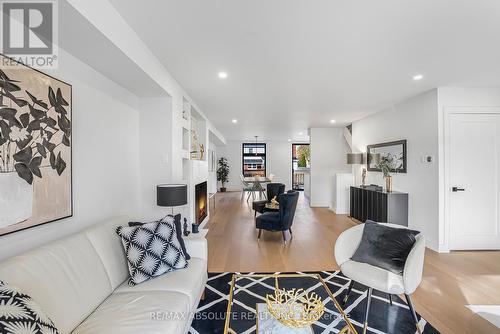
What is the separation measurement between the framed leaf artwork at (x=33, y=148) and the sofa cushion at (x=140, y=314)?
0.76m

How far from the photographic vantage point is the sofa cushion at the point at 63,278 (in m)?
1.16

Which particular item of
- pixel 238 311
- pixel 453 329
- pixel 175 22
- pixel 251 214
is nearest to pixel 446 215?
pixel 453 329

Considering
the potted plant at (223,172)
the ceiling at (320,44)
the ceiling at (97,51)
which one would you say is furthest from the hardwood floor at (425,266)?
the potted plant at (223,172)

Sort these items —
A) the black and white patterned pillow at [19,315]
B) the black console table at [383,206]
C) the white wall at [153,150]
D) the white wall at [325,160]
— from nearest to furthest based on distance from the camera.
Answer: the black and white patterned pillow at [19,315] → the white wall at [153,150] → the black console table at [383,206] → the white wall at [325,160]

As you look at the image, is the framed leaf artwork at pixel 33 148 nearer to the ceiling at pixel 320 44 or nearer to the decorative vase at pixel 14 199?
the decorative vase at pixel 14 199

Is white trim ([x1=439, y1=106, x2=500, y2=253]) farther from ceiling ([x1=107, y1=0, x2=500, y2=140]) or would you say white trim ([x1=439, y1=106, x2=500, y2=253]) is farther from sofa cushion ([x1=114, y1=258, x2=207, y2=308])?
sofa cushion ([x1=114, y1=258, x2=207, y2=308])

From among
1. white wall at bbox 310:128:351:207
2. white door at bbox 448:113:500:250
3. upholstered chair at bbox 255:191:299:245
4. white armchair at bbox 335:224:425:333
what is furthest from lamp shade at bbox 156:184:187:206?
white wall at bbox 310:128:351:207

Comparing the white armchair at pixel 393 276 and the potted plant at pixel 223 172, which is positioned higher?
the potted plant at pixel 223 172

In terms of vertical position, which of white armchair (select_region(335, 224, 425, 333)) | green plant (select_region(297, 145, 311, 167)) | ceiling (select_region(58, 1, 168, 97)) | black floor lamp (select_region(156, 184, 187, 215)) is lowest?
white armchair (select_region(335, 224, 425, 333))

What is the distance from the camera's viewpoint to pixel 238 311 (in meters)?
1.89

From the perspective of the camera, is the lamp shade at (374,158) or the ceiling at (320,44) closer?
the ceiling at (320,44)

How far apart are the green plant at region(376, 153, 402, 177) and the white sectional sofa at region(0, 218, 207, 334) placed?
4.21 metres

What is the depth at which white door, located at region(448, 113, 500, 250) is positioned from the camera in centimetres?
349

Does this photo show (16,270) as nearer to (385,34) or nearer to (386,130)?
(385,34)
